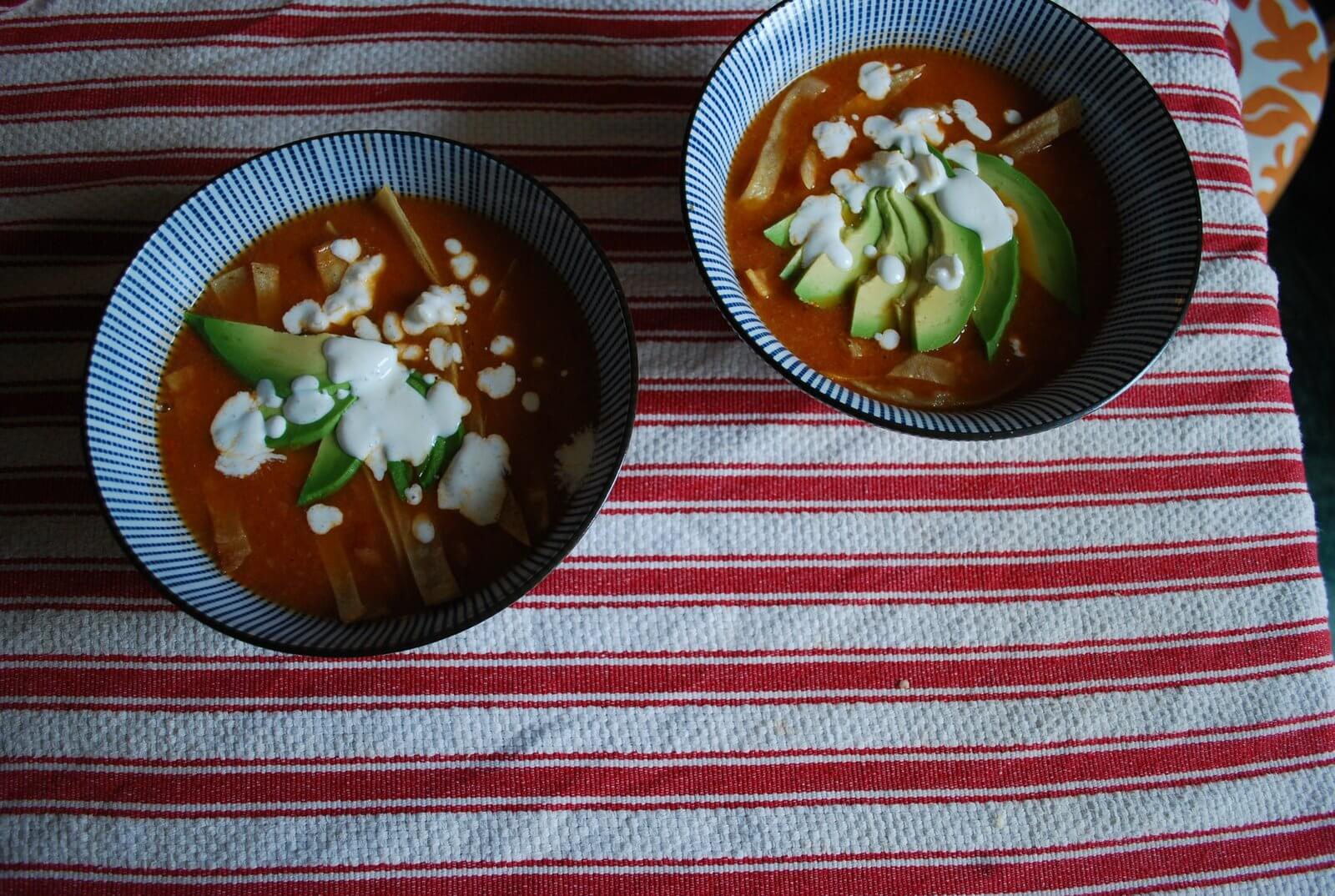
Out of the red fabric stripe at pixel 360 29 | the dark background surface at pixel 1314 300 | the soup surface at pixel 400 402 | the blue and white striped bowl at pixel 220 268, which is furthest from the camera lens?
the dark background surface at pixel 1314 300

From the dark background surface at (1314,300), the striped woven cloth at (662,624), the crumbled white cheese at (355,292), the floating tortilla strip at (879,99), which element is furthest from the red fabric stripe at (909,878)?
the dark background surface at (1314,300)

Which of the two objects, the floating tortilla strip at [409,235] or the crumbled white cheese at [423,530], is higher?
the floating tortilla strip at [409,235]

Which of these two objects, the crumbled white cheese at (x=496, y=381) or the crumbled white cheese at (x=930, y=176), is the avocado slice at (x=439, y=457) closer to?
the crumbled white cheese at (x=496, y=381)

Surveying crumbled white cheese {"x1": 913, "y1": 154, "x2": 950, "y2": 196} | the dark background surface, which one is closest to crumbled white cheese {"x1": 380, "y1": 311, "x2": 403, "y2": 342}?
crumbled white cheese {"x1": 913, "y1": 154, "x2": 950, "y2": 196}

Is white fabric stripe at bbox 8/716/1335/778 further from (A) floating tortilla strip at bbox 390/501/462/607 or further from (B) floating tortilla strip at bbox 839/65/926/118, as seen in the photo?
(B) floating tortilla strip at bbox 839/65/926/118

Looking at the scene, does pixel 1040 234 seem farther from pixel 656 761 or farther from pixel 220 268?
pixel 220 268

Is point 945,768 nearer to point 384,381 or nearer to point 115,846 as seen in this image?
point 384,381
